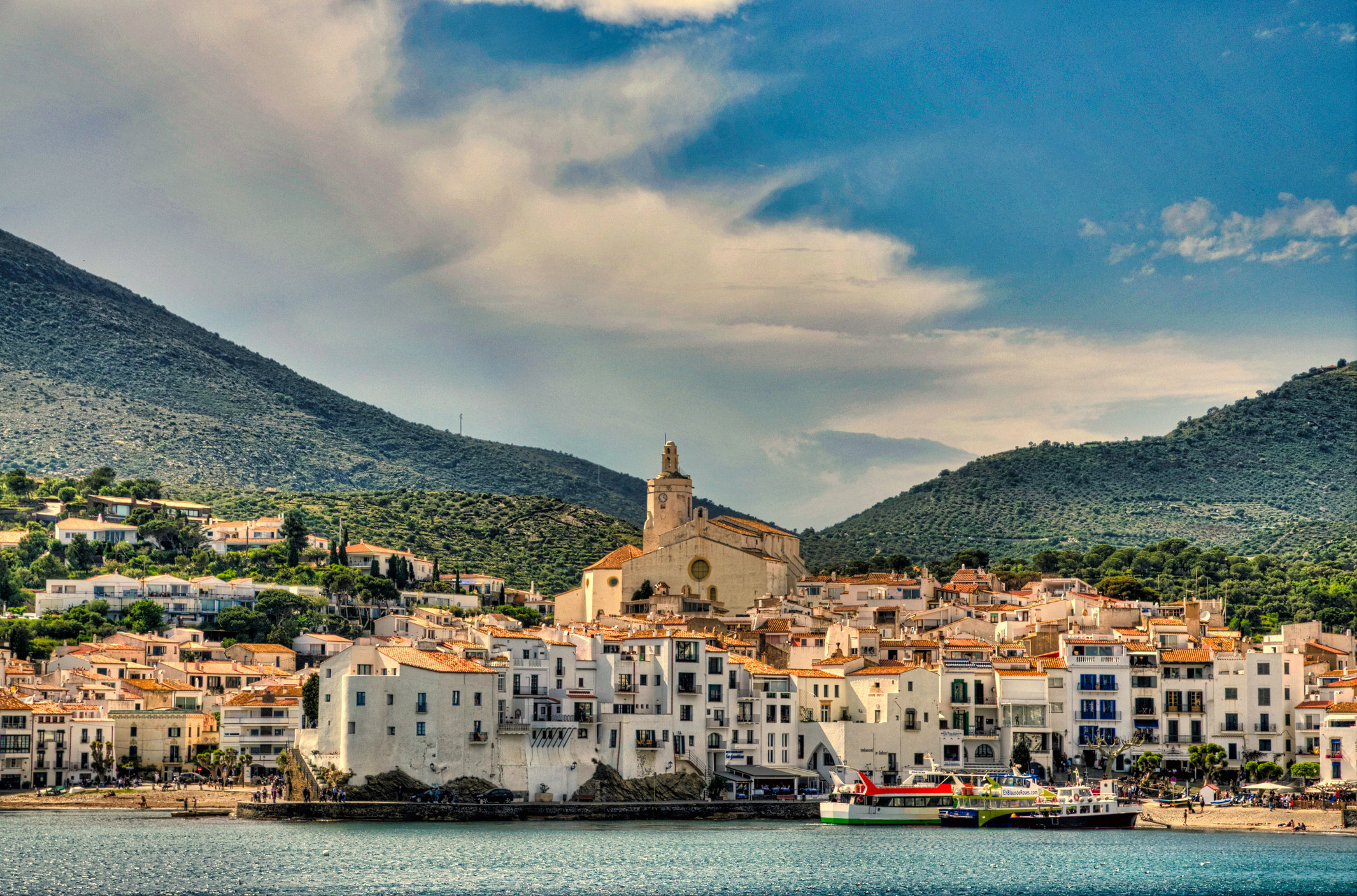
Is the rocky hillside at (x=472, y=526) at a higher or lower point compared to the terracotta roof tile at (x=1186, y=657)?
higher

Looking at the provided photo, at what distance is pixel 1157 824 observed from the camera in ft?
240

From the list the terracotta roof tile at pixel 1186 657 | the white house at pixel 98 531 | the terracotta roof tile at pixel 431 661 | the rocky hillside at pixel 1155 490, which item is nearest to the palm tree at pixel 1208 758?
the terracotta roof tile at pixel 1186 657

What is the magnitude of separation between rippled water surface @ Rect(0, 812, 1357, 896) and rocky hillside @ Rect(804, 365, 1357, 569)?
99.7 meters

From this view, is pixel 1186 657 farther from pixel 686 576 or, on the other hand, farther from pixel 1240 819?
pixel 686 576

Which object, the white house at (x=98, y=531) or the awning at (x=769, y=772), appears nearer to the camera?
the awning at (x=769, y=772)

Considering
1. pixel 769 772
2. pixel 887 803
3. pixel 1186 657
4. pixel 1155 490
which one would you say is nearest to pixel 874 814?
pixel 887 803

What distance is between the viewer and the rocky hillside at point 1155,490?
171 metres

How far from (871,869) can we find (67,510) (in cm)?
10761

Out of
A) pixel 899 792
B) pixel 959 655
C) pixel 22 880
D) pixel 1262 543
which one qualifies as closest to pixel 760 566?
pixel 959 655

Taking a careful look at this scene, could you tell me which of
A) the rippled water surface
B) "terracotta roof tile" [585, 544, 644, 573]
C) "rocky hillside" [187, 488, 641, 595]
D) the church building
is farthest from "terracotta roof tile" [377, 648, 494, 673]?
"rocky hillside" [187, 488, 641, 595]

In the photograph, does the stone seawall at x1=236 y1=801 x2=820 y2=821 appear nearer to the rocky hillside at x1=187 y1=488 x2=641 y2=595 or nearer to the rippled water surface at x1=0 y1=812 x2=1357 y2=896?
the rippled water surface at x1=0 y1=812 x2=1357 y2=896

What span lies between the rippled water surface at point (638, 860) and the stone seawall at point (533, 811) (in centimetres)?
80

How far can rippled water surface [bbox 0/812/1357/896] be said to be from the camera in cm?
5400

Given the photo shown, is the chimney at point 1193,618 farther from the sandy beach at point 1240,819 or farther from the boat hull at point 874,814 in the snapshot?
the boat hull at point 874,814
